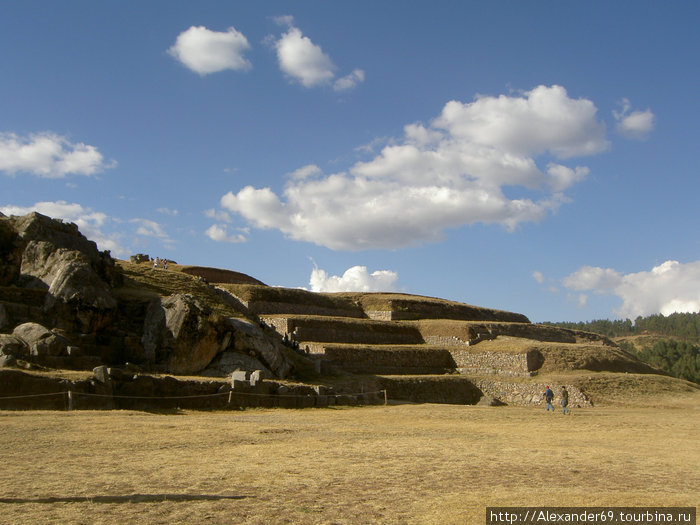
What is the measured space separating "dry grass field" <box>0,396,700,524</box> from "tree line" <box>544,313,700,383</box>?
54560 millimetres

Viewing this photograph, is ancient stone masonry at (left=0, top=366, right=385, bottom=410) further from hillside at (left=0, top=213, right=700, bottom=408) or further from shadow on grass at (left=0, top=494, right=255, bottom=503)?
shadow on grass at (left=0, top=494, right=255, bottom=503)

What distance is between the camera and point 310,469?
10062 millimetres

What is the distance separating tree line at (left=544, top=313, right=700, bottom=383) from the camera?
217 feet

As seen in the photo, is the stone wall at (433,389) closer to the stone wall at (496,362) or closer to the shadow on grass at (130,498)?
the stone wall at (496,362)

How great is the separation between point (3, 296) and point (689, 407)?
108ft

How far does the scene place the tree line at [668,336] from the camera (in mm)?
66250

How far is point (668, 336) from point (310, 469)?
133450mm

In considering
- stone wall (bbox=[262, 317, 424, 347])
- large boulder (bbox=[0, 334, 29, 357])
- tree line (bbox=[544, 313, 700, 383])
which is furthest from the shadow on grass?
tree line (bbox=[544, 313, 700, 383])

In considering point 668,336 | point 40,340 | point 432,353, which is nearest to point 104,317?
point 40,340

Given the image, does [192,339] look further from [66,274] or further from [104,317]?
[66,274]

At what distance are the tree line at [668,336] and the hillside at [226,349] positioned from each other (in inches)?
1201

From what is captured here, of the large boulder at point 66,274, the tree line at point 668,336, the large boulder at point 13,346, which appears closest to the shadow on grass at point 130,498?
the large boulder at point 13,346

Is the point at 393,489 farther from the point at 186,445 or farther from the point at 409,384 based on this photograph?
the point at 409,384

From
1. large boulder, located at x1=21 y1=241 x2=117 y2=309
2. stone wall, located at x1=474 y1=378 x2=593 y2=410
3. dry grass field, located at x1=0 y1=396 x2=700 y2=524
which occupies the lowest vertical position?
stone wall, located at x1=474 y1=378 x2=593 y2=410
